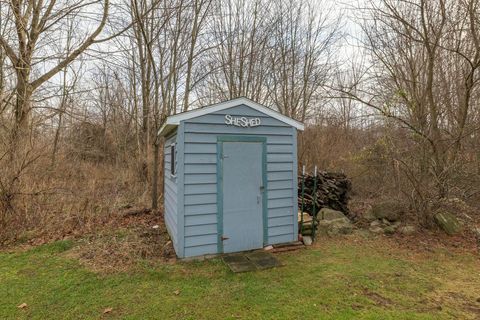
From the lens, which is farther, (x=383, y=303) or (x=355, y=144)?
(x=355, y=144)

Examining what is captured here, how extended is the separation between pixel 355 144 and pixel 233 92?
5114 mm

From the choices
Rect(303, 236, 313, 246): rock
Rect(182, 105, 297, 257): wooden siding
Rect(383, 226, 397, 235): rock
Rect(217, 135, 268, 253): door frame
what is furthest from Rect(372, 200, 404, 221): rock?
Answer: Rect(217, 135, 268, 253): door frame

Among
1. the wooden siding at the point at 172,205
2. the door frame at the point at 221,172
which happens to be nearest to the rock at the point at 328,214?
the door frame at the point at 221,172

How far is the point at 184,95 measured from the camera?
9.64m

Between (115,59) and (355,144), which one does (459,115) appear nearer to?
(355,144)

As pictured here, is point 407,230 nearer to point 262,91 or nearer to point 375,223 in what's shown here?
point 375,223

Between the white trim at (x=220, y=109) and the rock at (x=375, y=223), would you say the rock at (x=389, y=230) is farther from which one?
the white trim at (x=220, y=109)

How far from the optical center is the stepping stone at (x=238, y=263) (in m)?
3.95

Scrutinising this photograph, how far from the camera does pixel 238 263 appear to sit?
4145 mm

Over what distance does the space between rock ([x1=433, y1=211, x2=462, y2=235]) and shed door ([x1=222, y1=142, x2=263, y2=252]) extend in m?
3.72

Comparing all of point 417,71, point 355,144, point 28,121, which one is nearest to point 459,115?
point 417,71

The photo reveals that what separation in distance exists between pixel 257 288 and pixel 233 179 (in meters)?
1.72

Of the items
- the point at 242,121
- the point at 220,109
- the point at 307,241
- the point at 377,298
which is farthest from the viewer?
the point at 307,241

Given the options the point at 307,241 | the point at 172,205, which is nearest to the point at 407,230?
the point at 307,241
